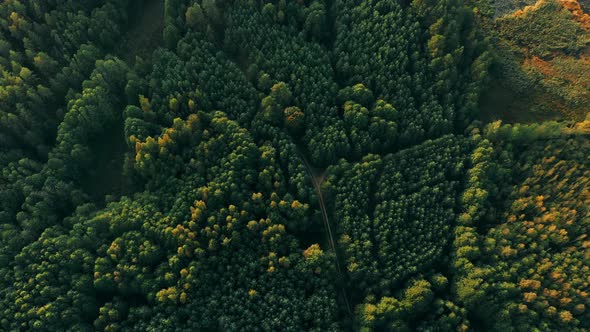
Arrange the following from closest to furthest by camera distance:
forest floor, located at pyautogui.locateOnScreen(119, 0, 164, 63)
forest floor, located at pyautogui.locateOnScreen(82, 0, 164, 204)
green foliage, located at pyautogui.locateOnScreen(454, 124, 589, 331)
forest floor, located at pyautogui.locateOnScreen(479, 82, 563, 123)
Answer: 1. green foliage, located at pyautogui.locateOnScreen(454, 124, 589, 331)
2. forest floor, located at pyautogui.locateOnScreen(82, 0, 164, 204)
3. forest floor, located at pyautogui.locateOnScreen(479, 82, 563, 123)
4. forest floor, located at pyautogui.locateOnScreen(119, 0, 164, 63)

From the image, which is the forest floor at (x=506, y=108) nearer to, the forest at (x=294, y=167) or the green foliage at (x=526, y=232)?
the forest at (x=294, y=167)

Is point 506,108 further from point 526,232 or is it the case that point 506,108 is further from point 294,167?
point 294,167

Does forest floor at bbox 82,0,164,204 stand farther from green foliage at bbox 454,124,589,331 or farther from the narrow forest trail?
green foliage at bbox 454,124,589,331

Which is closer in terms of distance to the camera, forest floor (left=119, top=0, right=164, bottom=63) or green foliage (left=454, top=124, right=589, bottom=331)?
green foliage (left=454, top=124, right=589, bottom=331)

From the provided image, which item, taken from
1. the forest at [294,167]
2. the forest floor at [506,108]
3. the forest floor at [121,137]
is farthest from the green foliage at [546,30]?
the forest floor at [121,137]

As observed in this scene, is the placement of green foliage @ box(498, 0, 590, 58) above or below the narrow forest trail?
above

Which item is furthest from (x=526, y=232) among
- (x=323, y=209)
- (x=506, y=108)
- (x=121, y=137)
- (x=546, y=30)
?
(x=121, y=137)

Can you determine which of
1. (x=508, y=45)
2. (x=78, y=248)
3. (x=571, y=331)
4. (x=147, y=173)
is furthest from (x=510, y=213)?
(x=78, y=248)

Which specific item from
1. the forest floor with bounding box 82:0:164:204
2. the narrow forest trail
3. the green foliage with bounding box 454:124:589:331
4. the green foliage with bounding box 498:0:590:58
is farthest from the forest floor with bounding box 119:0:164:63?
the green foliage with bounding box 498:0:590:58
